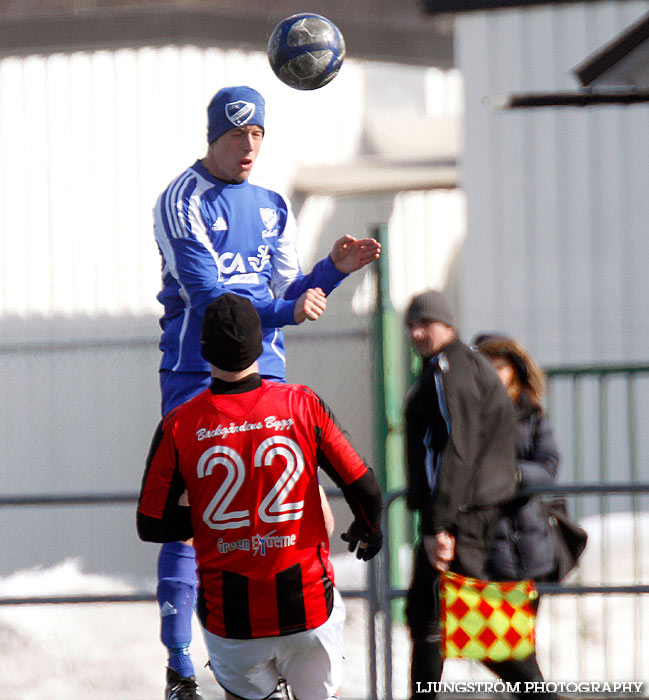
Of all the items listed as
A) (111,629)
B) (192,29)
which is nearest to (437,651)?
(111,629)

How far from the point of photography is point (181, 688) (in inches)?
163

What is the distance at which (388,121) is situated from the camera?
14.0 m

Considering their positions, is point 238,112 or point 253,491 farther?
point 238,112

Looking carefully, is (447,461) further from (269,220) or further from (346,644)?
(346,644)

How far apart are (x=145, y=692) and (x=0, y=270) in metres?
7.88

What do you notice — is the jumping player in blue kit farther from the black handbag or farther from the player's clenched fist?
the black handbag

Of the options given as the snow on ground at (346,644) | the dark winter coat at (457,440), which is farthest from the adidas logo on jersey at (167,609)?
the snow on ground at (346,644)

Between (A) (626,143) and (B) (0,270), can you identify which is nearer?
(A) (626,143)

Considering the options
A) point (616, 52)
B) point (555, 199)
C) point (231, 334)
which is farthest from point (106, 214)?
point (231, 334)

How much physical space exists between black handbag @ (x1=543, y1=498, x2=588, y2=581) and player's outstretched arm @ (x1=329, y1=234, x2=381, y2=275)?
Answer: 5.20 feet

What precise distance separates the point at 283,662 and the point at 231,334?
1.10m

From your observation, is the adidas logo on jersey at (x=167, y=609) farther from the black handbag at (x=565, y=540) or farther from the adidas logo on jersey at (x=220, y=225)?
the black handbag at (x=565, y=540)

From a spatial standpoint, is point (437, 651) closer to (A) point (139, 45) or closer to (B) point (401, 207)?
(B) point (401, 207)

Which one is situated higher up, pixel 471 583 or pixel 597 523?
pixel 471 583
